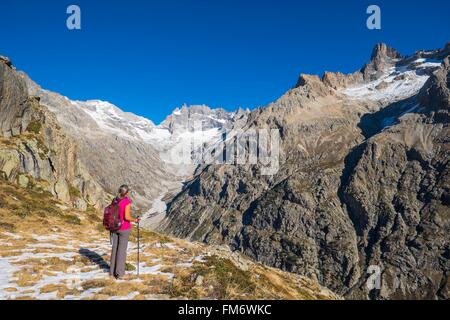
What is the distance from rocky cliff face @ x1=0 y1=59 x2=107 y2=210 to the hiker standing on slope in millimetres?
29995

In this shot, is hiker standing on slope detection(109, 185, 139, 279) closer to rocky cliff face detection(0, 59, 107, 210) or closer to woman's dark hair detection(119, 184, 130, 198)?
woman's dark hair detection(119, 184, 130, 198)

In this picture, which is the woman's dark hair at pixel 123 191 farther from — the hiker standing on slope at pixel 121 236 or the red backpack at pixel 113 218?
the red backpack at pixel 113 218

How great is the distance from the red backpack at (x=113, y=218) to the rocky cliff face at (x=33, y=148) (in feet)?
97.8

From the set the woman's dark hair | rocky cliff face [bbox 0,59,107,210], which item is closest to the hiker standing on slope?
the woman's dark hair

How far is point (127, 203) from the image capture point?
730 inches

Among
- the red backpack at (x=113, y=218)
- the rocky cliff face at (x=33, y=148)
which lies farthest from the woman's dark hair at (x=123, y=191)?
the rocky cliff face at (x=33, y=148)

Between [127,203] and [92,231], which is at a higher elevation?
[127,203]

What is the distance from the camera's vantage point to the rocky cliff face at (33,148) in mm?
45875

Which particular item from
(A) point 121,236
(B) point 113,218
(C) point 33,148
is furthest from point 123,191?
(C) point 33,148
